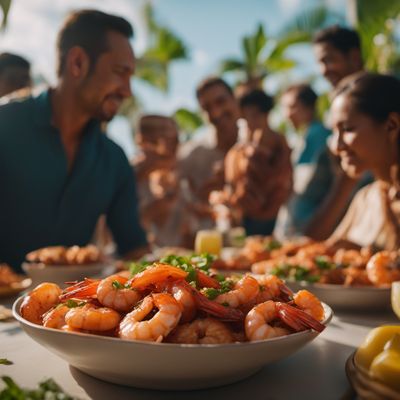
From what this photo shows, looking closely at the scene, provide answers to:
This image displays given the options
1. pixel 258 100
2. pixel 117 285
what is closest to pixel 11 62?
pixel 258 100

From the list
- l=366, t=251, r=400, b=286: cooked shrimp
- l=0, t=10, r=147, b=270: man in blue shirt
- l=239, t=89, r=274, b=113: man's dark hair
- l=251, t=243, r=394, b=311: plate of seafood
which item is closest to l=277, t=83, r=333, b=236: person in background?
l=239, t=89, r=274, b=113: man's dark hair

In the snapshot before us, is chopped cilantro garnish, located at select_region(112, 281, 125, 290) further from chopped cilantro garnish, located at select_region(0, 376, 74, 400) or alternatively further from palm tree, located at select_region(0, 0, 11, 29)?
palm tree, located at select_region(0, 0, 11, 29)

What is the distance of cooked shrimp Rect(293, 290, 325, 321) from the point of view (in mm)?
1039

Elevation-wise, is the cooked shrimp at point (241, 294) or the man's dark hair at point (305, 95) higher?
the man's dark hair at point (305, 95)

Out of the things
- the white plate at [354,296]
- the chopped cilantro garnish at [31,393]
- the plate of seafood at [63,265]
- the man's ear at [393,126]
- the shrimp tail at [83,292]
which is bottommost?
the white plate at [354,296]

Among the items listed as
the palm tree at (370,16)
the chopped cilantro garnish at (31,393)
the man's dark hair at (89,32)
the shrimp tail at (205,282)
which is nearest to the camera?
the chopped cilantro garnish at (31,393)

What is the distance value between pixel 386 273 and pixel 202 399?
1.00 meters

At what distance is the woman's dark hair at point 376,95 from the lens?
95.9 inches

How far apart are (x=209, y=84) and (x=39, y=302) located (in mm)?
3897

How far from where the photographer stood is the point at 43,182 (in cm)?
271

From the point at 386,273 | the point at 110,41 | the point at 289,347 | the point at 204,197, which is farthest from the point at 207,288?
the point at 204,197

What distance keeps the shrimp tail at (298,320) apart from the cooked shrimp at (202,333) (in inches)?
4.6

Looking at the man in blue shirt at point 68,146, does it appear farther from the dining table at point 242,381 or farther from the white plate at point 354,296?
the dining table at point 242,381

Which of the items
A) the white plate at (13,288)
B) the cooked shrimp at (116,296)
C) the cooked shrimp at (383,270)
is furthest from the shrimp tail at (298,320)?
the white plate at (13,288)
